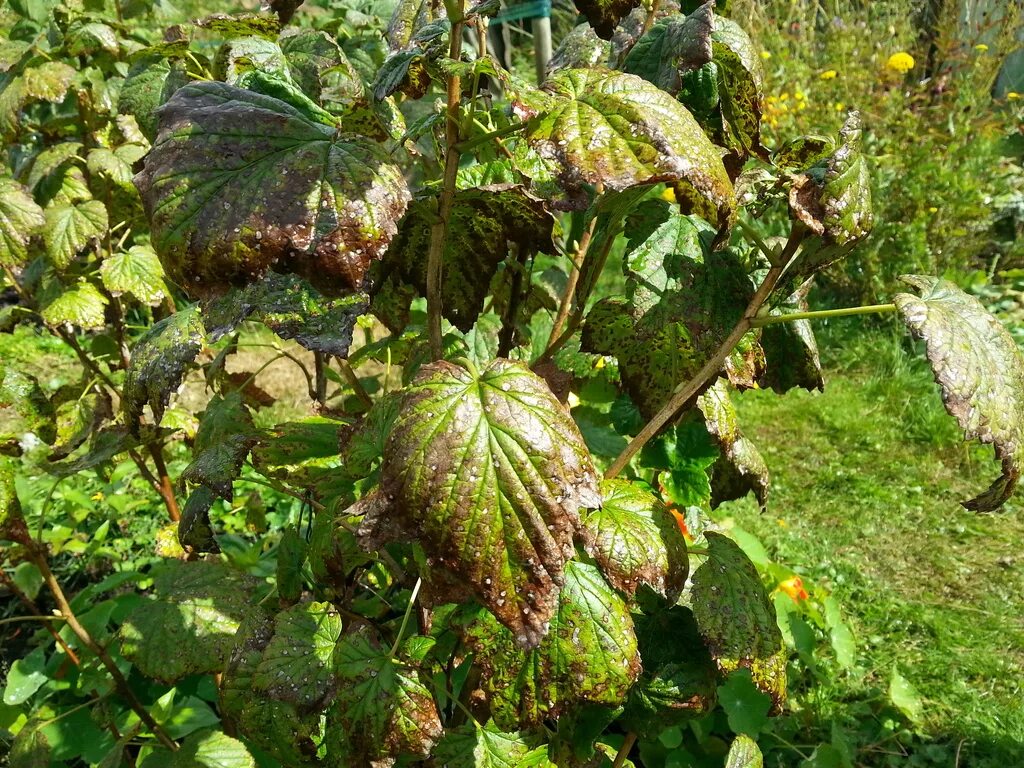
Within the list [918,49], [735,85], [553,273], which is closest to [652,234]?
[735,85]

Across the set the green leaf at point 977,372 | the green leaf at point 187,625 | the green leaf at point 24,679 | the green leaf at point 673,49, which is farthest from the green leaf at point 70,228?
the green leaf at point 977,372

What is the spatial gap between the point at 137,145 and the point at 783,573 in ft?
7.11

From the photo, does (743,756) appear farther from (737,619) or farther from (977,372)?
(977,372)

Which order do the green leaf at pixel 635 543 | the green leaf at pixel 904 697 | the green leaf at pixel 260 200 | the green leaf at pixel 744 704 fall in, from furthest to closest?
the green leaf at pixel 904 697 < the green leaf at pixel 744 704 < the green leaf at pixel 635 543 < the green leaf at pixel 260 200

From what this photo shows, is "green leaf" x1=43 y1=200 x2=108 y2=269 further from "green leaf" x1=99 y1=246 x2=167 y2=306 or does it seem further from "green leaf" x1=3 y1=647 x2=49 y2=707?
"green leaf" x1=3 y1=647 x2=49 y2=707

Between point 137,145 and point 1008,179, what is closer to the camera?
point 137,145

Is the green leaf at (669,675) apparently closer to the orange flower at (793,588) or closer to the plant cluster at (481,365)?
the plant cluster at (481,365)

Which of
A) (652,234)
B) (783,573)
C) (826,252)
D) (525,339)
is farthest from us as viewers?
(783,573)

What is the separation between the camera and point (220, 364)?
1.62 m

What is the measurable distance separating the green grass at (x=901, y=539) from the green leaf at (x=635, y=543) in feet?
5.08

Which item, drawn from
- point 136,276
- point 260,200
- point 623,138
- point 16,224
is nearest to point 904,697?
point 623,138

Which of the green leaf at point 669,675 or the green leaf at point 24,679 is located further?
the green leaf at point 24,679

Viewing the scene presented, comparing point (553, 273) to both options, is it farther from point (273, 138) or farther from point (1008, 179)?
point (1008, 179)

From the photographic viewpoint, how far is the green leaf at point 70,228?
6.35ft
